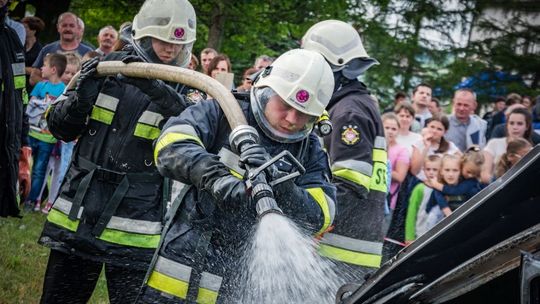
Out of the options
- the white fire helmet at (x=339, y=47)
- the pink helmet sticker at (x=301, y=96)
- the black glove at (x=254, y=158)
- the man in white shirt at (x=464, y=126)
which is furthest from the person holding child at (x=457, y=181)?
the black glove at (x=254, y=158)

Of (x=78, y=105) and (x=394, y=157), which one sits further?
(x=394, y=157)

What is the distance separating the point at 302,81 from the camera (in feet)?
12.0

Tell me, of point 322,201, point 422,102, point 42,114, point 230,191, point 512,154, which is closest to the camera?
point 230,191

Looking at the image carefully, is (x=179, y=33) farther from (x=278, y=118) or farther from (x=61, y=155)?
(x=61, y=155)

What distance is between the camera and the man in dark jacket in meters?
5.27

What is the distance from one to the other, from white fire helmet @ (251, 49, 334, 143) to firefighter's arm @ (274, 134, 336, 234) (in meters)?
0.22

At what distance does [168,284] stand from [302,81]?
110cm

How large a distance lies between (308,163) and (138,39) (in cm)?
133

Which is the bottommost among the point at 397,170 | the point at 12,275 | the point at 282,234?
the point at 12,275

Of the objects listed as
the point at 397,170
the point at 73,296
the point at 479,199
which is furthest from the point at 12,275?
the point at 479,199

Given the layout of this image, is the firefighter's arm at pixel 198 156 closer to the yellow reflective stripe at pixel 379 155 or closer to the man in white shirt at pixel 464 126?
the yellow reflective stripe at pixel 379 155

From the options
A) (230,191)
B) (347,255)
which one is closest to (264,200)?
(230,191)

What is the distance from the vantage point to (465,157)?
8.02 meters

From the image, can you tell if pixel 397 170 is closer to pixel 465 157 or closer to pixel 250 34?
pixel 465 157
